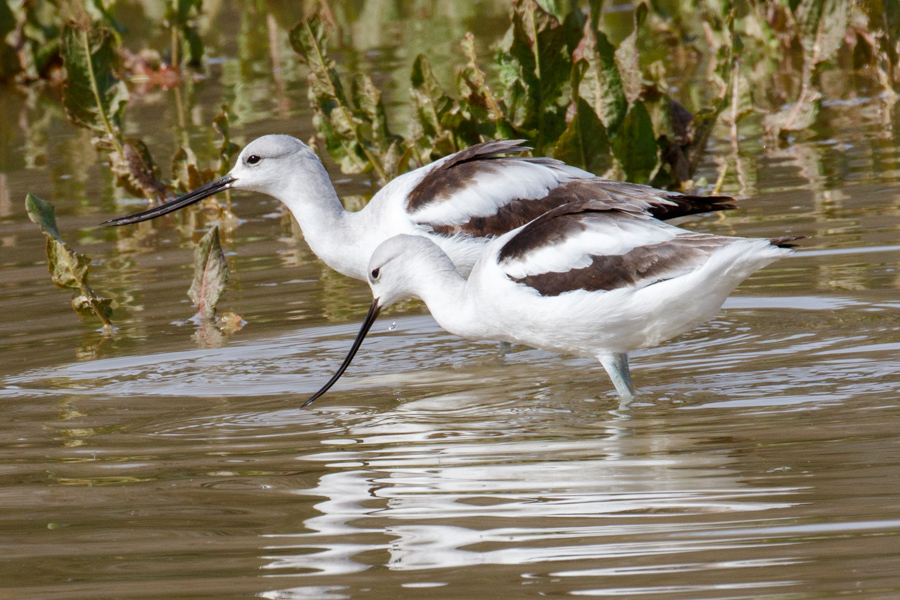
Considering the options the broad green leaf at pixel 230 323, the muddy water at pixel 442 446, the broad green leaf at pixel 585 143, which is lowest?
the muddy water at pixel 442 446

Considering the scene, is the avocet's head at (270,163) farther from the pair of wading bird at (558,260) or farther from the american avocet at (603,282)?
the american avocet at (603,282)

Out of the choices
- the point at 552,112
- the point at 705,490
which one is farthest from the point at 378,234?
the point at 705,490

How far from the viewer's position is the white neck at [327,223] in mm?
6777

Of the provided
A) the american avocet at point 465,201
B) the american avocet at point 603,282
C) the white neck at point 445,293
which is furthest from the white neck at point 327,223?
the american avocet at point 603,282

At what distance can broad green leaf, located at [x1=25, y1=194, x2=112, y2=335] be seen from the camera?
6977 mm

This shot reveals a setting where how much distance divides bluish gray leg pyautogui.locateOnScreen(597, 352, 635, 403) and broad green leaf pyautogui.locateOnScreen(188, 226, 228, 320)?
8.16 feet

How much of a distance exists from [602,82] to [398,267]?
125 inches

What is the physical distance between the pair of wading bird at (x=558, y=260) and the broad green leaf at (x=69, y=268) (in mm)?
1724

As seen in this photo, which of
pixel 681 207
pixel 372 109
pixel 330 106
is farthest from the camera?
pixel 330 106

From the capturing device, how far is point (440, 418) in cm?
518

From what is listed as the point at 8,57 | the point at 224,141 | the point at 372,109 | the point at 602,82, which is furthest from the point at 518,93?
the point at 8,57

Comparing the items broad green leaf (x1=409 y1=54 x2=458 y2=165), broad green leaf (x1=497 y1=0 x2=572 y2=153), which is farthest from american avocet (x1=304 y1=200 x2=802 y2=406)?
broad green leaf (x1=409 y1=54 x2=458 y2=165)

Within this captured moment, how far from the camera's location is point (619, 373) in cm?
532

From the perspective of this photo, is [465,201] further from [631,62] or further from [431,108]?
[631,62]
